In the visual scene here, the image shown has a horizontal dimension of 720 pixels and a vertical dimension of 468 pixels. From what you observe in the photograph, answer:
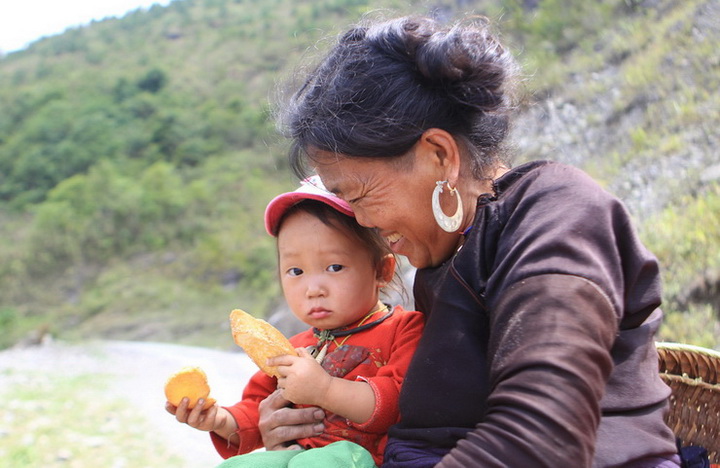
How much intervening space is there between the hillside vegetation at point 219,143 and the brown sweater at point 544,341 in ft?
2.03

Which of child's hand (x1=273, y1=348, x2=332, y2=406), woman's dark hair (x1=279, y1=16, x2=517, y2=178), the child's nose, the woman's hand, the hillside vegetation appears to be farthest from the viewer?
the hillside vegetation

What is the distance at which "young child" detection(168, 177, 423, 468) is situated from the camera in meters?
1.78

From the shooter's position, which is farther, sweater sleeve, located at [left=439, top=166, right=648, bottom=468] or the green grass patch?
the green grass patch

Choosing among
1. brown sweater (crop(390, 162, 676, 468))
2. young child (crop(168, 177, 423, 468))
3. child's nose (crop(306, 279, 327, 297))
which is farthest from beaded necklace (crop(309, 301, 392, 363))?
brown sweater (crop(390, 162, 676, 468))

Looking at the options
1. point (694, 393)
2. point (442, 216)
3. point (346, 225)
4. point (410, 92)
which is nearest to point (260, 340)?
point (346, 225)

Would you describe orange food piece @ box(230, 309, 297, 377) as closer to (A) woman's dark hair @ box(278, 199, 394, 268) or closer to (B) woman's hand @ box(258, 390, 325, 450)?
(B) woman's hand @ box(258, 390, 325, 450)

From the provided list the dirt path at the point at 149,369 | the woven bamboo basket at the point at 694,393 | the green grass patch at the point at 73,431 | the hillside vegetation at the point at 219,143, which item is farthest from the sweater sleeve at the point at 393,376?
the green grass patch at the point at 73,431

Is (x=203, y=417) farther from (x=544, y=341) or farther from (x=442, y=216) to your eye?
(x=544, y=341)

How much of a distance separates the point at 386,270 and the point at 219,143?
28.0 meters

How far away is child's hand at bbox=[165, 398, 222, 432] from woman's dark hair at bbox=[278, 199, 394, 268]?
552 mm

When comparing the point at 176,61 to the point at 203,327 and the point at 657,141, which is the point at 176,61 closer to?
the point at 203,327

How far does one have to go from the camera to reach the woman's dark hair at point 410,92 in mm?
1548

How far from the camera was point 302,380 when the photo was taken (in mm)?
1751

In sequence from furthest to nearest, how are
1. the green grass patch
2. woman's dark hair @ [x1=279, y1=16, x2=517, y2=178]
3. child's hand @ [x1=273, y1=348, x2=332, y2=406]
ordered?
the green grass patch
child's hand @ [x1=273, y1=348, x2=332, y2=406]
woman's dark hair @ [x1=279, y1=16, x2=517, y2=178]
